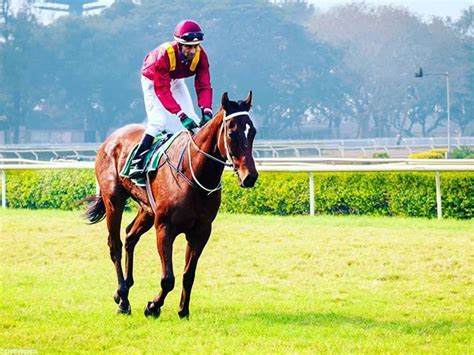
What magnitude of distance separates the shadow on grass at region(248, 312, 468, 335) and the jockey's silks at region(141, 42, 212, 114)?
1489 mm

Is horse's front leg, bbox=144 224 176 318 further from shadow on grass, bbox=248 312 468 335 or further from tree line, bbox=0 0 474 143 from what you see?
tree line, bbox=0 0 474 143

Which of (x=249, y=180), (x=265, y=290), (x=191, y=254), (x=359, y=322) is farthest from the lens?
(x=265, y=290)

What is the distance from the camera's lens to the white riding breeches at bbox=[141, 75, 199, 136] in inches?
297

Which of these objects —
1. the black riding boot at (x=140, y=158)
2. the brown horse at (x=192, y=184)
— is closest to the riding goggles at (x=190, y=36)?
the brown horse at (x=192, y=184)

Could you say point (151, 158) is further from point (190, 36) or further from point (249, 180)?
point (249, 180)

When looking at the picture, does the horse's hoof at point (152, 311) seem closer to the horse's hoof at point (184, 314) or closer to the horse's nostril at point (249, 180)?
the horse's hoof at point (184, 314)

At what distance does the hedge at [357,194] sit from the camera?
1348 centimetres

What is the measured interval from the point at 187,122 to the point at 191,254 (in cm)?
86

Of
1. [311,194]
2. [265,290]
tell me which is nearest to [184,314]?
[265,290]

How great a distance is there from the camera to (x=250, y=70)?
64250 millimetres

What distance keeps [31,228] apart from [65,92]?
48.0 meters

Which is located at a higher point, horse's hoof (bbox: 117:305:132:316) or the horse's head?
the horse's head

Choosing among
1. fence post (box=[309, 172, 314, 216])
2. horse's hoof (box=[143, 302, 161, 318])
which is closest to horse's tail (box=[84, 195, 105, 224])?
horse's hoof (box=[143, 302, 161, 318])

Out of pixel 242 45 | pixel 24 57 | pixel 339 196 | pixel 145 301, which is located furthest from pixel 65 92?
pixel 145 301
